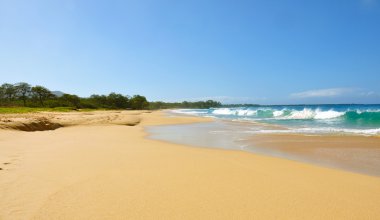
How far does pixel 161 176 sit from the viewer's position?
16.6 feet

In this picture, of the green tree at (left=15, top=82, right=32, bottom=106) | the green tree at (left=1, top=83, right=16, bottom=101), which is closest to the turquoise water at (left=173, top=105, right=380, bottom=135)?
the green tree at (left=15, top=82, right=32, bottom=106)

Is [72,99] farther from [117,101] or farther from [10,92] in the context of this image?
[117,101]

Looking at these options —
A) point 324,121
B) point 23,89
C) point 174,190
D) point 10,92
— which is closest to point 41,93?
point 23,89

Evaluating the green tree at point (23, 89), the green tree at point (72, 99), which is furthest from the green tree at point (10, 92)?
the green tree at point (72, 99)

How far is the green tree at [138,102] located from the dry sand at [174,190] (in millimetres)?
107077

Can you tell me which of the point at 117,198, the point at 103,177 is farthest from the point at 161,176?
the point at 117,198

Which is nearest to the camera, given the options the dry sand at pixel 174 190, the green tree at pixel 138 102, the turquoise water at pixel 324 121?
the dry sand at pixel 174 190

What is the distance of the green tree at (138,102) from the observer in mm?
112125

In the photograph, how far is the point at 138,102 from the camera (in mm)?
113688

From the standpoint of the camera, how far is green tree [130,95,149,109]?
11212 cm

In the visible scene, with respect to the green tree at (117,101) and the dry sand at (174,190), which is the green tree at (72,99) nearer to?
the green tree at (117,101)

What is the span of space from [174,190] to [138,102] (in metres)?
112

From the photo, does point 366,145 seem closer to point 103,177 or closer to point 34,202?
point 103,177

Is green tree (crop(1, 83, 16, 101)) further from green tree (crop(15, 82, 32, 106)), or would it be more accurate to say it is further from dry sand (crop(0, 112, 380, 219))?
dry sand (crop(0, 112, 380, 219))
